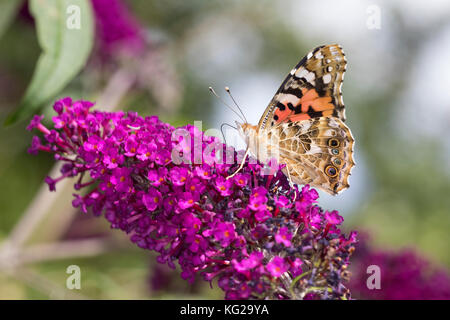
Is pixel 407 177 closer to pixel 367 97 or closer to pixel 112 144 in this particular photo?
pixel 367 97

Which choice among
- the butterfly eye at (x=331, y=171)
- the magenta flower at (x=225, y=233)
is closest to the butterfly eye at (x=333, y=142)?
the butterfly eye at (x=331, y=171)

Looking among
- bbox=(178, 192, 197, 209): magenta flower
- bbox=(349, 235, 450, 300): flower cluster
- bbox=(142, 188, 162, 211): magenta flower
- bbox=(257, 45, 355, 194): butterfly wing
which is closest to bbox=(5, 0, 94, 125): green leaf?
bbox=(142, 188, 162, 211): magenta flower

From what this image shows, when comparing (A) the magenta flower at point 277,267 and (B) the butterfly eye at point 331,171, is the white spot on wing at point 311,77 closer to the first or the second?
(B) the butterfly eye at point 331,171

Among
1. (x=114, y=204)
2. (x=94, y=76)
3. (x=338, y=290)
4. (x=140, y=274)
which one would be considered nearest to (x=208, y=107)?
(x=94, y=76)

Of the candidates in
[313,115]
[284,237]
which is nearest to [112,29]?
[313,115]

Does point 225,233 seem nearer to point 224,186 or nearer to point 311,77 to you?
point 224,186
